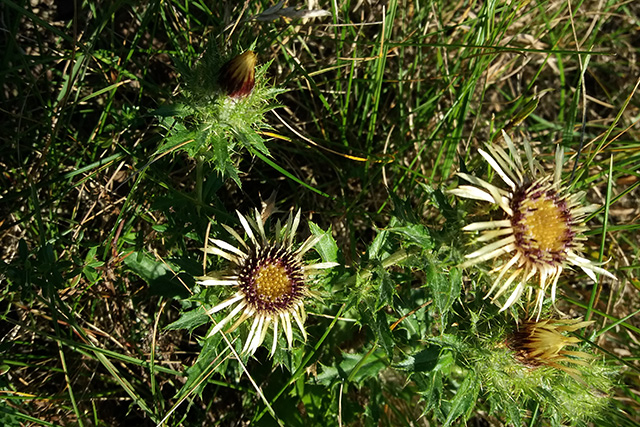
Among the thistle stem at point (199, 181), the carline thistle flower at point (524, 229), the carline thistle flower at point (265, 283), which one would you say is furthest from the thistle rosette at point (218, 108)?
the carline thistle flower at point (524, 229)

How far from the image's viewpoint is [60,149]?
8.58 feet

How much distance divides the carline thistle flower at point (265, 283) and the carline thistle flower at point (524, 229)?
0.65 meters

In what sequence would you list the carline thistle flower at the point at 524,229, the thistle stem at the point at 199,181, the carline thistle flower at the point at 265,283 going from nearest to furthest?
the carline thistle flower at the point at 524,229 → the carline thistle flower at the point at 265,283 → the thistle stem at the point at 199,181

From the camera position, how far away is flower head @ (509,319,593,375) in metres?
1.92

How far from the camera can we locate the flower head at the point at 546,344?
1919 millimetres

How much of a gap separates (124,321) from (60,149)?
0.98m

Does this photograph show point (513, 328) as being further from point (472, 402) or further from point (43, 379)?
point (43, 379)

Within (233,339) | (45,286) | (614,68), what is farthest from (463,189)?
(614,68)

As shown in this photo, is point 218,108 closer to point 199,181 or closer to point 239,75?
point 239,75

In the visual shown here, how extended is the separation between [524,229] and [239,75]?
46.4 inches

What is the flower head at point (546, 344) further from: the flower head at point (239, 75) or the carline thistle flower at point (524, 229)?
the flower head at point (239, 75)

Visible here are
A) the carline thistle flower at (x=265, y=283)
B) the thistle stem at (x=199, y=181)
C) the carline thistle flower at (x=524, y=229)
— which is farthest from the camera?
the thistle stem at (x=199, y=181)

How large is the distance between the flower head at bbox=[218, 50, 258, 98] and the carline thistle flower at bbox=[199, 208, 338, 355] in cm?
48

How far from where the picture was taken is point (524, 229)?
1.79 meters
